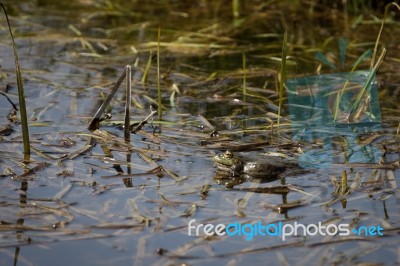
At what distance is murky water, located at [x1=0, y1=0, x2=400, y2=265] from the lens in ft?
10.9

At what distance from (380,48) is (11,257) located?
408cm

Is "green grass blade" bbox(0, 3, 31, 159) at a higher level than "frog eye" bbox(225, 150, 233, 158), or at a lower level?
higher

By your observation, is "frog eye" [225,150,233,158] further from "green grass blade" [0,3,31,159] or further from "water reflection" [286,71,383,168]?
"green grass blade" [0,3,31,159]

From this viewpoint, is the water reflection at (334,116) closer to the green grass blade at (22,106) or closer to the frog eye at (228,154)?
the frog eye at (228,154)

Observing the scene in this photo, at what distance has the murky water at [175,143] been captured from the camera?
3309mm

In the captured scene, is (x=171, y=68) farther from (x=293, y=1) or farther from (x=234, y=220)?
(x=234, y=220)

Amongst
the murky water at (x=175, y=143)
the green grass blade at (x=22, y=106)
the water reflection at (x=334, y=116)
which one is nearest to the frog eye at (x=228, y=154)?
the murky water at (x=175, y=143)

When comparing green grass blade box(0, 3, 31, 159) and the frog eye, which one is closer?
green grass blade box(0, 3, 31, 159)

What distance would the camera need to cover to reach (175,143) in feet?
14.9

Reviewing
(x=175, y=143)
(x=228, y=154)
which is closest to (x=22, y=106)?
(x=175, y=143)

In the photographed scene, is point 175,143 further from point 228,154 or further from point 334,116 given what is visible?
point 334,116

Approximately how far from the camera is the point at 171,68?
5.98 meters

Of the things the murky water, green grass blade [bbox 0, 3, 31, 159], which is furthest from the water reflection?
green grass blade [bbox 0, 3, 31, 159]

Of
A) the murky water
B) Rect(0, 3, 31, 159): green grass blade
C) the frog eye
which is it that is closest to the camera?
the murky water
